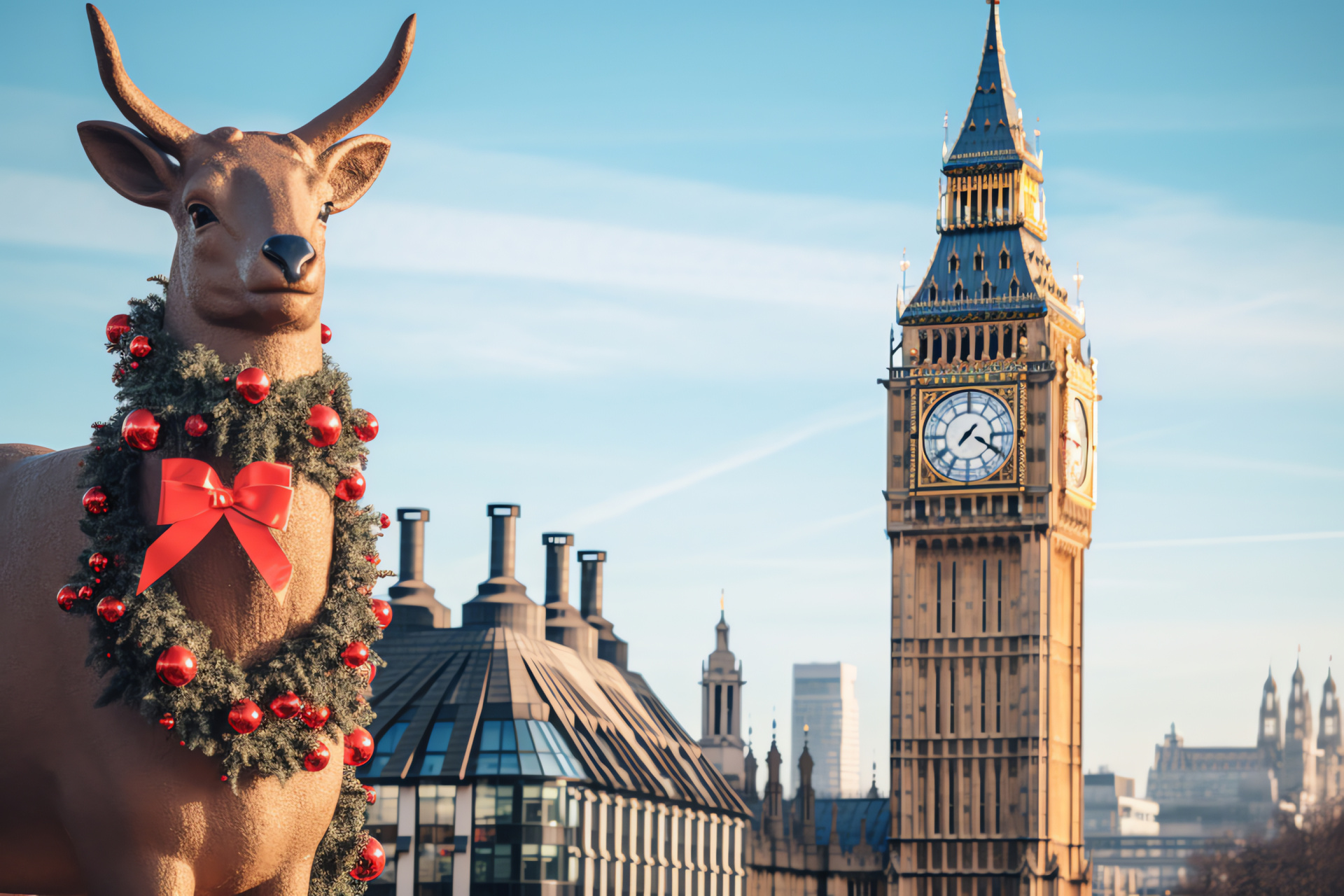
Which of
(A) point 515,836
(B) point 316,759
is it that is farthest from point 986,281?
(B) point 316,759

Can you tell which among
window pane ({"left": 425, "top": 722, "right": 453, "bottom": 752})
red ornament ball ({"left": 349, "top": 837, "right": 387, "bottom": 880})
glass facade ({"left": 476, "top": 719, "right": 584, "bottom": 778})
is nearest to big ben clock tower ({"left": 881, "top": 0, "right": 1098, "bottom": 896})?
glass facade ({"left": 476, "top": 719, "right": 584, "bottom": 778})

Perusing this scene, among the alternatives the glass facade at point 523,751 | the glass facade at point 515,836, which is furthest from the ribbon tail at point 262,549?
the glass facade at point 515,836

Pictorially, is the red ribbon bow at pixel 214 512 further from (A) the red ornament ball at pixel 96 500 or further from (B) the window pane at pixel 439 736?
(B) the window pane at pixel 439 736

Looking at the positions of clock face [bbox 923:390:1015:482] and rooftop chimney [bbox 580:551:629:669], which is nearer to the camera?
clock face [bbox 923:390:1015:482]

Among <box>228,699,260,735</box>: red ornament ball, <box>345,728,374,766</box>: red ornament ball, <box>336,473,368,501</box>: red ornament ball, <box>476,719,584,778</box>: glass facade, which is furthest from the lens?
<box>476,719,584,778</box>: glass facade

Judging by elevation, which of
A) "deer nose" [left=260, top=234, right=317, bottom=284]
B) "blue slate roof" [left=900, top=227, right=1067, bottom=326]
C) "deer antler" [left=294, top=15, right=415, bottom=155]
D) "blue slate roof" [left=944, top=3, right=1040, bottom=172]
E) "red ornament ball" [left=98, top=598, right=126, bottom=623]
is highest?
"blue slate roof" [left=944, top=3, right=1040, bottom=172]

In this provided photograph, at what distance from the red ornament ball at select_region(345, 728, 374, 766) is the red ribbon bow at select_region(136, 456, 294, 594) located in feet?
4.96

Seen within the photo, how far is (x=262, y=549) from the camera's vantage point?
39.9 feet

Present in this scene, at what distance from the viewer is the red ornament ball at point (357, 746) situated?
1324 cm

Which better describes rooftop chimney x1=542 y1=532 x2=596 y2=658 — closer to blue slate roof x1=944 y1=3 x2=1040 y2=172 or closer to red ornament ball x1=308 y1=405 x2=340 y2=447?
blue slate roof x1=944 y1=3 x2=1040 y2=172

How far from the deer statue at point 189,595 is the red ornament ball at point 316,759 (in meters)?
0.14

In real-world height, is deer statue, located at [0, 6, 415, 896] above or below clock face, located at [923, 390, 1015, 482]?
below

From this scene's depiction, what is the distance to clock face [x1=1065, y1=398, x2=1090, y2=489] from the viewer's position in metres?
86.8

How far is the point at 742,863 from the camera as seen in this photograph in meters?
98.6
